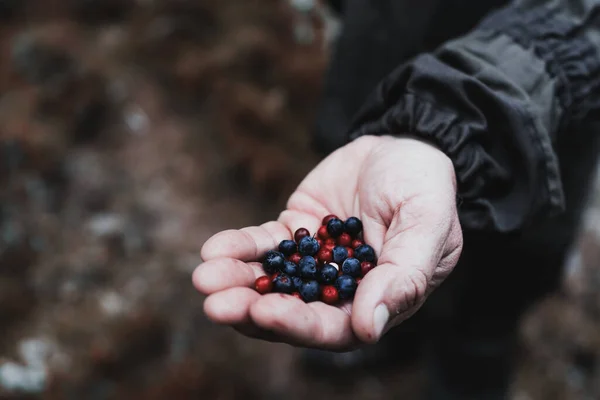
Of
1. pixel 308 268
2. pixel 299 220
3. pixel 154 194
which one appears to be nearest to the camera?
pixel 308 268

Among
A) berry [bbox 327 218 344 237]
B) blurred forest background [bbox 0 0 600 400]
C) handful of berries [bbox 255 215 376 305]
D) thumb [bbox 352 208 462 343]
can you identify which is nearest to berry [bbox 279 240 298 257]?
handful of berries [bbox 255 215 376 305]

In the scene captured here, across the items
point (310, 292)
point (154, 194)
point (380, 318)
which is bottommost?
point (380, 318)

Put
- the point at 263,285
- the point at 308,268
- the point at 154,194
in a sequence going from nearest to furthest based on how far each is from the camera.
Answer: the point at 263,285
the point at 308,268
the point at 154,194

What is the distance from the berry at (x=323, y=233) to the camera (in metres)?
1.18

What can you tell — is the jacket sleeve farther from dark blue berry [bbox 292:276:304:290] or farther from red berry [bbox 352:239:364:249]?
dark blue berry [bbox 292:276:304:290]

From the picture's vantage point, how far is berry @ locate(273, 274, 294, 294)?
3.34 feet

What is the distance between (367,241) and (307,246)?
5.5 inches

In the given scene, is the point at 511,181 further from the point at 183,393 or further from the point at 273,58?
the point at 273,58

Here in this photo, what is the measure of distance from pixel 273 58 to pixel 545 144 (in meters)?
2.16

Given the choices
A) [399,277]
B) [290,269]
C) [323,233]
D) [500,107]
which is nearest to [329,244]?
[323,233]

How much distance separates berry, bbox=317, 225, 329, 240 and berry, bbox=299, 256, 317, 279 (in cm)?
9

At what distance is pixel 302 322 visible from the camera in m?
0.86

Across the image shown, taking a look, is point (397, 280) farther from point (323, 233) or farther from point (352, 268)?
point (323, 233)

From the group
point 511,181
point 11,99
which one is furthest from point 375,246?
point 11,99
